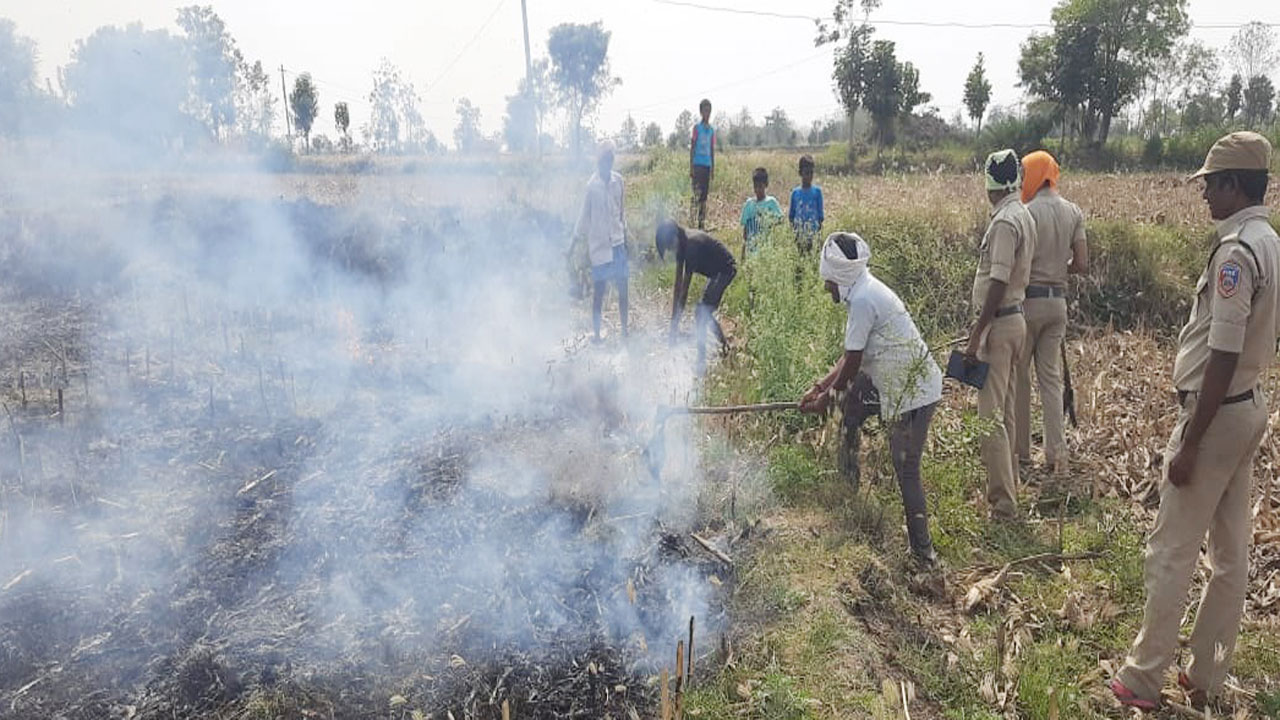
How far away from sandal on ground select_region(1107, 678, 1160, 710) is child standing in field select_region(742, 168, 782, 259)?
4979mm

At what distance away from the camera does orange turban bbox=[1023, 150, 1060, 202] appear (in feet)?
16.6

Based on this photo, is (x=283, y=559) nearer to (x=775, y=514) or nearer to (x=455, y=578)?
(x=455, y=578)

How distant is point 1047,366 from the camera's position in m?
5.17

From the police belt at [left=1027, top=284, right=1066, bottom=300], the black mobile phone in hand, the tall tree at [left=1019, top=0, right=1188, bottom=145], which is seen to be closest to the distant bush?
the tall tree at [left=1019, top=0, right=1188, bottom=145]

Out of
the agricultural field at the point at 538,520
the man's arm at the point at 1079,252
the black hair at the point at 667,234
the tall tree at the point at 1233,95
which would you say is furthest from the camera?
the tall tree at the point at 1233,95

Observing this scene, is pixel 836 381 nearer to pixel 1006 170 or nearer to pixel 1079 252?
pixel 1006 170

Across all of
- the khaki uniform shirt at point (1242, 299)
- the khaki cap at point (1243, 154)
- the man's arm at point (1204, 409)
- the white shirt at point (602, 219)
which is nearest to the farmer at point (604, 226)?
the white shirt at point (602, 219)

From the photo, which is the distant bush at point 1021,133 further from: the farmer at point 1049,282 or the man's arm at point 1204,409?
the man's arm at point 1204,409

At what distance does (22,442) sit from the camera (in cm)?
514

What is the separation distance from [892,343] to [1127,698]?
1.98 meters

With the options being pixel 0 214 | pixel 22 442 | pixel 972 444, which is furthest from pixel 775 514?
pixel 0 214

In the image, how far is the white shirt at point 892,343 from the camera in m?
4.10

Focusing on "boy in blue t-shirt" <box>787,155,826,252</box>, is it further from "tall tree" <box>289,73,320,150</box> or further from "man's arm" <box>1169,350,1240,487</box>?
"tall tree" <box>289,73,320,150</box>

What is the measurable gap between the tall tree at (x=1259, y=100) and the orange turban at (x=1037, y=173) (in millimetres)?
46351
